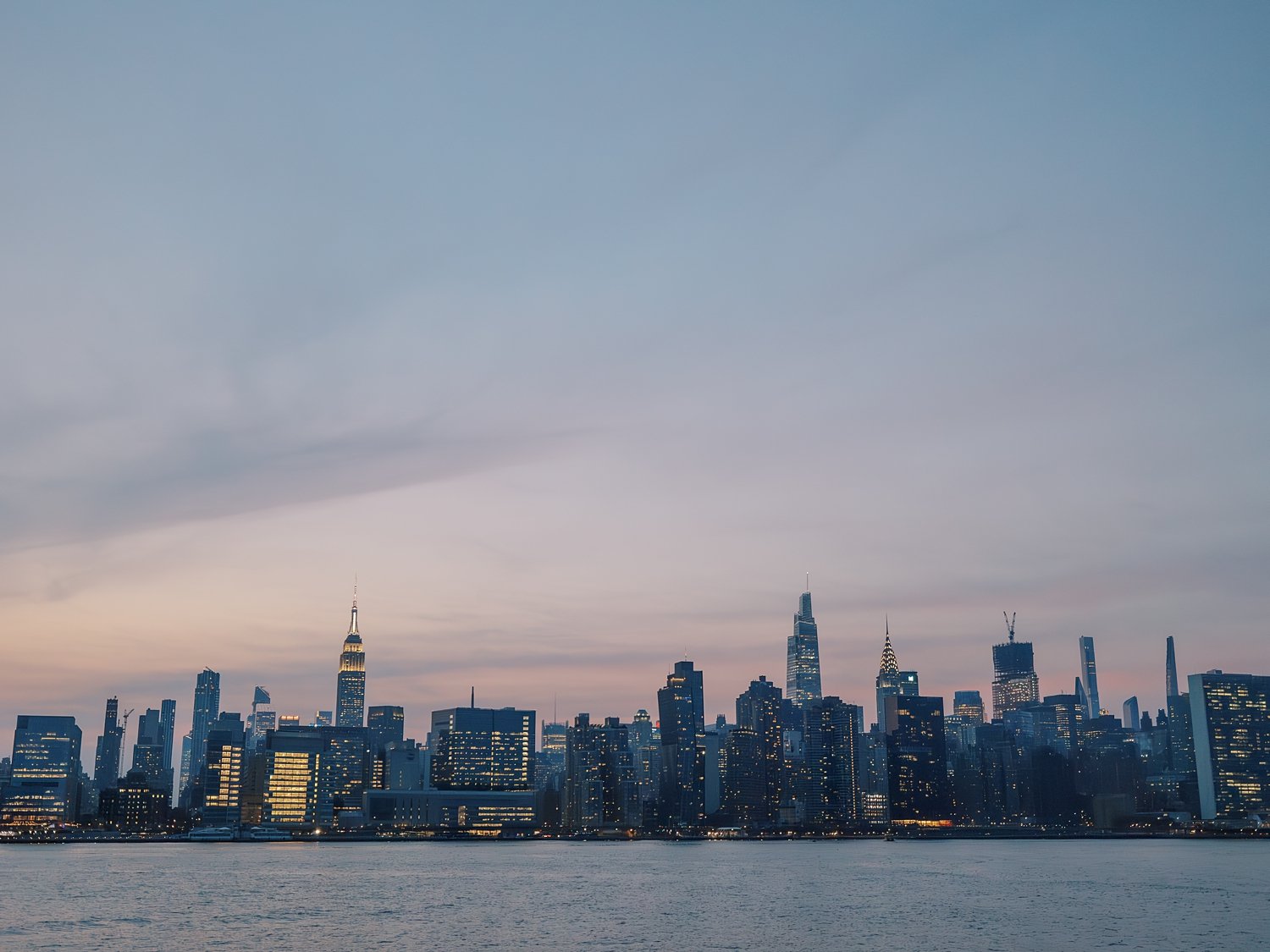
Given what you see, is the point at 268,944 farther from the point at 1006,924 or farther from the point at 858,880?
the point at 858,880

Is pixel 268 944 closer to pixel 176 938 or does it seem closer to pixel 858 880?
pixel 176 938

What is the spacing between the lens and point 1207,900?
138m

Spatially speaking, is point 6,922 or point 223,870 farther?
point 223,870

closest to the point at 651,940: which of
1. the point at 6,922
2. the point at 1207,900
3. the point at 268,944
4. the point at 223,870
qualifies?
the point at 268,944

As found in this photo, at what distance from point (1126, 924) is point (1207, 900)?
1407 inches

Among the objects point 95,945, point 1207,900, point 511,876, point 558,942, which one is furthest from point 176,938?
point 1207,900

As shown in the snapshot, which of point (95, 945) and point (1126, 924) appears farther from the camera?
point (1126, 924)

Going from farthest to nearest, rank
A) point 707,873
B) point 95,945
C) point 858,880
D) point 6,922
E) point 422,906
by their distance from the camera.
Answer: point 707,873
point 858,880
point 422,906
point 6,922
point 95,945

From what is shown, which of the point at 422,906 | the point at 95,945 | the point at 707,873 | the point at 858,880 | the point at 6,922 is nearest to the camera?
the point at 95,945

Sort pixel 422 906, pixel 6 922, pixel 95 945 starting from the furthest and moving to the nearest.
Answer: pixel 422 906
pixel 6 922
pixel 95 945

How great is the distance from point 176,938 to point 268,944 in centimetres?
893

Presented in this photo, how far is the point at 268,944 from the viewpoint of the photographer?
93250 mm

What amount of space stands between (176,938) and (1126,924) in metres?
81.1

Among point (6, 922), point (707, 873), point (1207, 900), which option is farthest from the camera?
point (707, 873)
